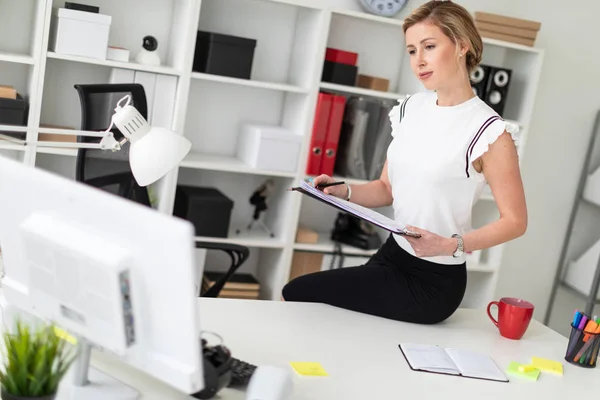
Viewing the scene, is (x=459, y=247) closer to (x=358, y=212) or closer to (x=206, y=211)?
(x=358, y=212)

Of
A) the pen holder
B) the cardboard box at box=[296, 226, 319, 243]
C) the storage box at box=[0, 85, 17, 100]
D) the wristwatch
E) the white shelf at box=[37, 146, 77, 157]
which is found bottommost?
the cardboard box at box=[296, 226, 319, 243]

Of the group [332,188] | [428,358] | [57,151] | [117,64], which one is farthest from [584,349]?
[57,151]

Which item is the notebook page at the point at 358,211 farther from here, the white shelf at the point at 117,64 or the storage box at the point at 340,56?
the storage box at the point at 340,56

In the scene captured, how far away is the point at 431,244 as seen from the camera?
221 cm

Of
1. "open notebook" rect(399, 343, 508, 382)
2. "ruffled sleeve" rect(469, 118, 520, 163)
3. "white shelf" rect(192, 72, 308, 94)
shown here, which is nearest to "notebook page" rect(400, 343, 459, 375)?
"open notebook" rect(399, 343, 508, 382)

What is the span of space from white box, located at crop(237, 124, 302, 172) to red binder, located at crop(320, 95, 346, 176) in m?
0.15

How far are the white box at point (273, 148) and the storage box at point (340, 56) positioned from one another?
413mm

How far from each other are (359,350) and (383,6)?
2195mm

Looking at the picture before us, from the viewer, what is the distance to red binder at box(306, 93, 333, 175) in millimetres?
3607

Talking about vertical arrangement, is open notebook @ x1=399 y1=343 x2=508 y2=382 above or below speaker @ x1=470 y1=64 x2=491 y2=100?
below

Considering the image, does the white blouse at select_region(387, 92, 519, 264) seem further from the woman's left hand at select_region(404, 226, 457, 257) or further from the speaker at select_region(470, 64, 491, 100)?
the speaker at select_region(470, 64, 491, 100)

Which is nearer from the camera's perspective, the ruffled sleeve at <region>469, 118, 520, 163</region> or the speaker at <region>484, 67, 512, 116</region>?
the ruffled sleeve at <region>469, 118, 520, 163</region>

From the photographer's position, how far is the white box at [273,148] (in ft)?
11.7

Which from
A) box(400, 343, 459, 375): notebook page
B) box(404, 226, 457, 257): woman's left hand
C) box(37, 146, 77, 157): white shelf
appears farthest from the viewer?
box(37, 146, 77, 157): white shelf
